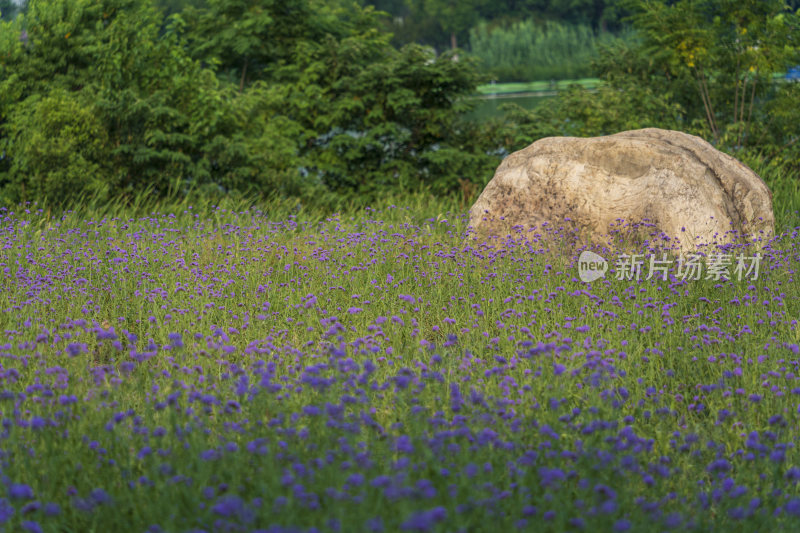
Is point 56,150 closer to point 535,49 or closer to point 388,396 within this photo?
point 388,396

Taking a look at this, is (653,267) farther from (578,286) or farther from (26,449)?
(26,449)

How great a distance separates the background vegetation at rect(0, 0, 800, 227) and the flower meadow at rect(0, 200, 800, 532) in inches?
136

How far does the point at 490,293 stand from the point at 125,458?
3.45 meters

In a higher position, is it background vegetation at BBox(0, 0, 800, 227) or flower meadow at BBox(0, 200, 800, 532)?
background vegetation at BBox(0, 0, 800, 227)

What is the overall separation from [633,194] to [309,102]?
8.26 m

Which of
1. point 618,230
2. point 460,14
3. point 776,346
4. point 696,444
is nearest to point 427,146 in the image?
point 618,230

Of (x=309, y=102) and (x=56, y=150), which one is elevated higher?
(x=309, y=102)

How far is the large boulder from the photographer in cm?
727

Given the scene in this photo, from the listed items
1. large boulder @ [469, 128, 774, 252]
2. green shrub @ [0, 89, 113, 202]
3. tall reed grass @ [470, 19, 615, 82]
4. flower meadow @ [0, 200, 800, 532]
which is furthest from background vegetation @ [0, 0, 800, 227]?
tall reed grass @ [470, 19, 615, 82]

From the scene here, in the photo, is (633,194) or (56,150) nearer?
(633,194)

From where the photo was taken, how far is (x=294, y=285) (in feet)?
21.1

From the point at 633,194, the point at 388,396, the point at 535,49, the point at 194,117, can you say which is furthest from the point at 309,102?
the point at 535,49

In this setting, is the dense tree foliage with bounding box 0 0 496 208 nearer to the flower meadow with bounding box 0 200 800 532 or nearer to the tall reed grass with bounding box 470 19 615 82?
the flower meadow with bounding box 0 200 800 532

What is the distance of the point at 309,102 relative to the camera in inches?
566
